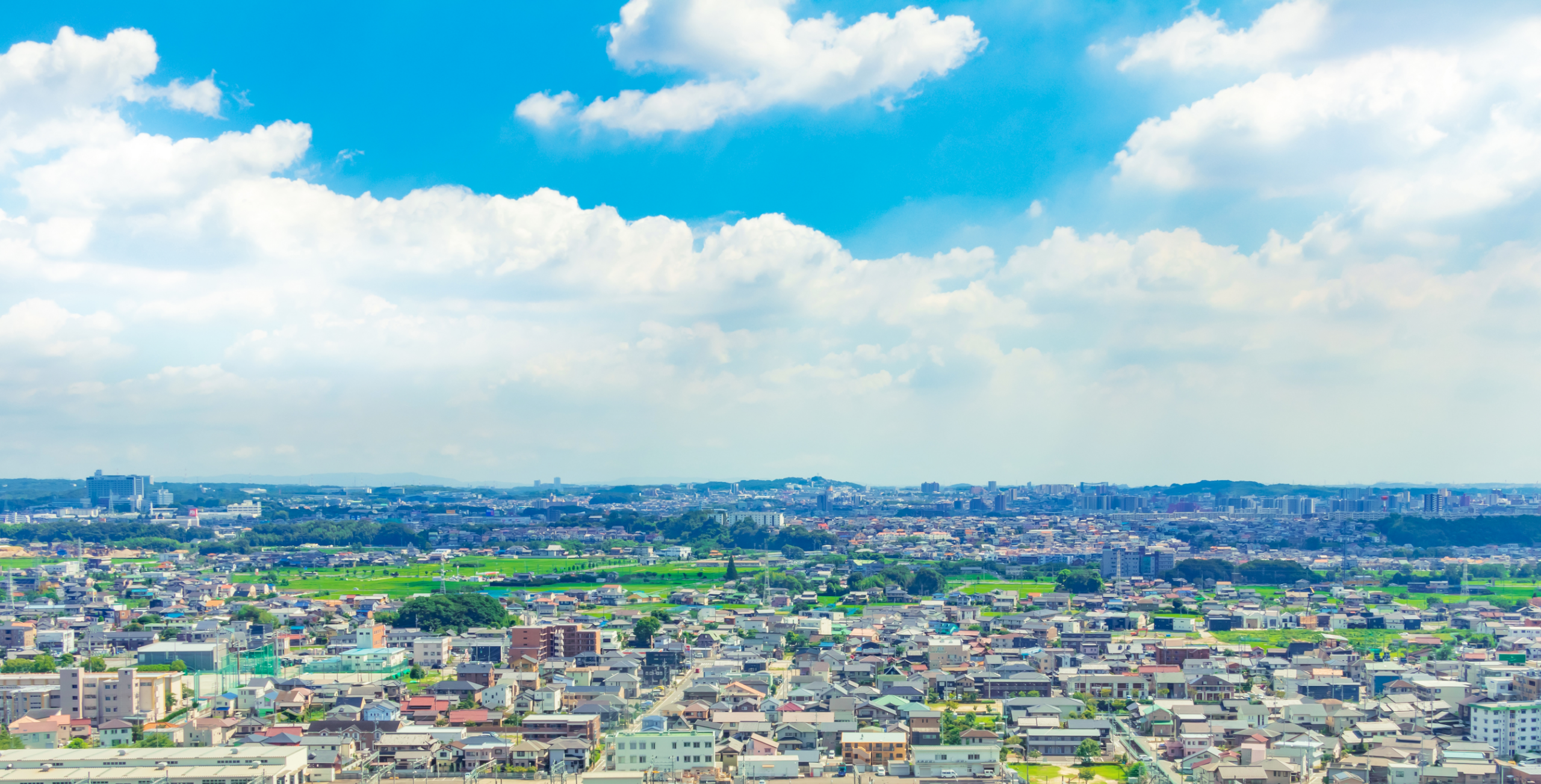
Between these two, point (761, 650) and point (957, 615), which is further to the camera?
point (957, 615)

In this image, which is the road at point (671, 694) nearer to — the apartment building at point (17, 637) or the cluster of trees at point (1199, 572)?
the apartment building at point (17, 637)

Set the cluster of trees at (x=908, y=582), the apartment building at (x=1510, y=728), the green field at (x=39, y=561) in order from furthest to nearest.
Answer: the green field at (x=39, y=561) → the cluster of trees at (x=908, y=582) → the apartment building at (x=1510, y=728)

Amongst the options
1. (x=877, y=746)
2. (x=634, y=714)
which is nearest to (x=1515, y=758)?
(x=877, y=746)

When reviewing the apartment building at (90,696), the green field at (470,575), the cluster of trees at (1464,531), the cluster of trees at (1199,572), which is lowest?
the green field at (470,575)

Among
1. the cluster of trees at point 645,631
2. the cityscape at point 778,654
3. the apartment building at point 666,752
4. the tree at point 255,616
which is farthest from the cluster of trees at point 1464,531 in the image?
the apartment building at point 666,752

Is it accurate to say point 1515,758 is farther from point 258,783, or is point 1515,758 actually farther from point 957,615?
point 957,615

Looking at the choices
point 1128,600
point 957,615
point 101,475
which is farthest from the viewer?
point 101,475

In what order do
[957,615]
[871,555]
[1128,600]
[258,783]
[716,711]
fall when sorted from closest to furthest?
[258,783] → [716,711] → [957,615] → [1128,600] → [871,555]
